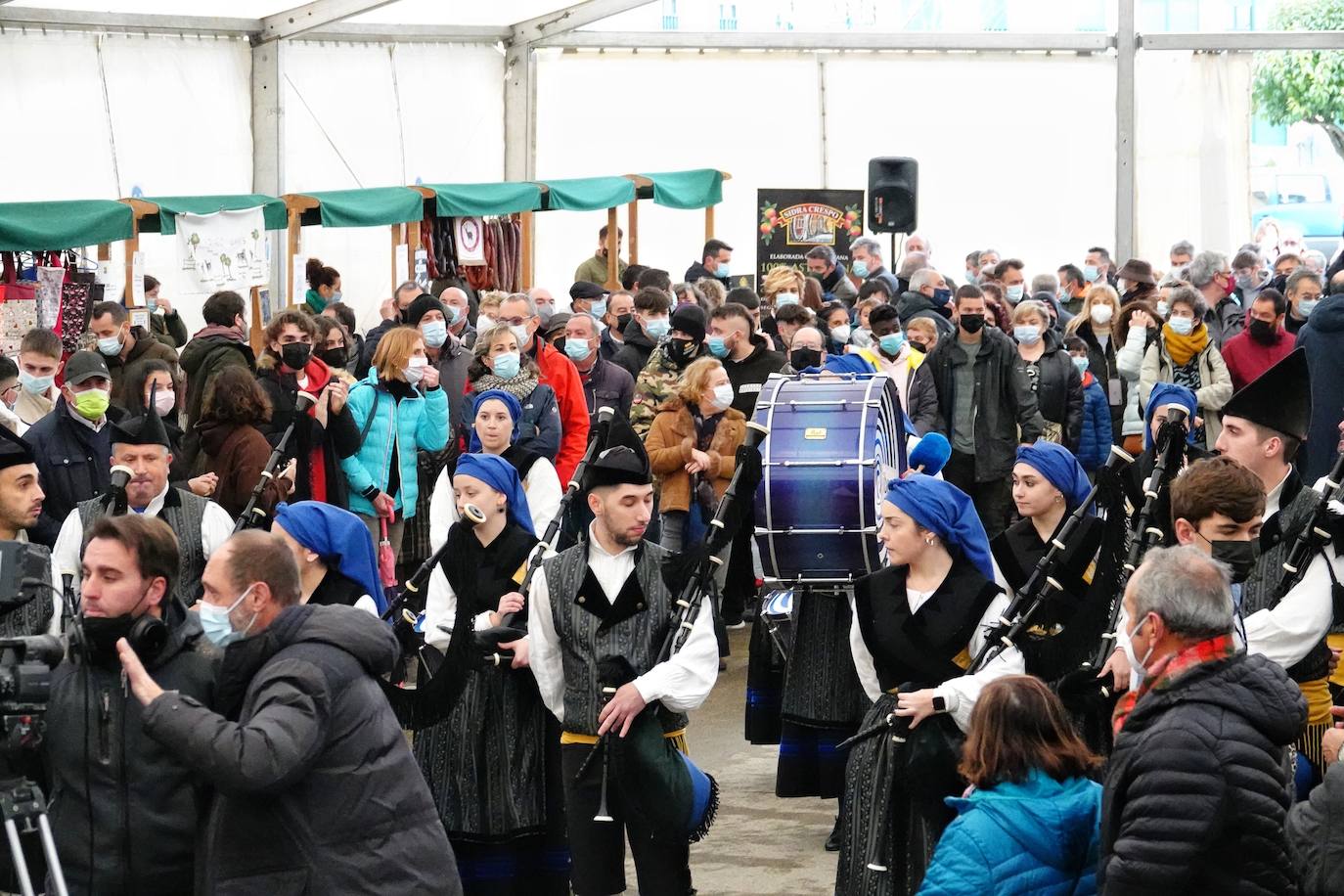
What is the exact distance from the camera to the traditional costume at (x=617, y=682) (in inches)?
222

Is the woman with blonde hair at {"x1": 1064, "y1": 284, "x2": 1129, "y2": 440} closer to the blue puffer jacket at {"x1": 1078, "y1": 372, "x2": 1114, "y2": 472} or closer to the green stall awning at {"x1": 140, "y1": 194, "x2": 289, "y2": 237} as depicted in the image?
the blue puffer jacket at {"x1": 1078, "y1": 372, "x2": 1114, "y2": 472}

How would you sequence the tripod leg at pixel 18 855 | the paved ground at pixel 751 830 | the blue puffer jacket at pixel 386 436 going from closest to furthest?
the tripod leg at pixel 18 855, the paved ground at pixel 751 830, the blue puffer jacket at pixel 386 436

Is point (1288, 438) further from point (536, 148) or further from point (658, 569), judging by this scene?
point (536, 148)

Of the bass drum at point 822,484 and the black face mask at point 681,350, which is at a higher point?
the black face mask at point 681,350

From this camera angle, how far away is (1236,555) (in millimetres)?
5398

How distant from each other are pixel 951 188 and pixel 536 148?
17.4 feet

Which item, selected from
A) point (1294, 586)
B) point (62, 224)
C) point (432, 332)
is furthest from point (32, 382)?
point (1294, 586)

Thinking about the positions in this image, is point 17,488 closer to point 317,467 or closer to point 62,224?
point 317,467

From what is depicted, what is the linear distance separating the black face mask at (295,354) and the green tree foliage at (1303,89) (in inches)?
889

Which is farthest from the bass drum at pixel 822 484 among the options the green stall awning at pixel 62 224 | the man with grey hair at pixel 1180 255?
the man with grey hair at pixel 1180 255

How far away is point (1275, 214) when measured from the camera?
1129 inches

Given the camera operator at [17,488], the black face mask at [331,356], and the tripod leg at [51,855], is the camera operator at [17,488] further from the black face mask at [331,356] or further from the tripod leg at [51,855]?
the black face mask at [331,356]

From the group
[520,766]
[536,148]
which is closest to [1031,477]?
[520,766]

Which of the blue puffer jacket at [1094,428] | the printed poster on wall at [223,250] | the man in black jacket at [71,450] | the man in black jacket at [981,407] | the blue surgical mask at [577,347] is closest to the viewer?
the man in black jacket at [71,450]
